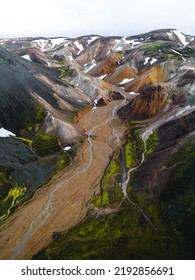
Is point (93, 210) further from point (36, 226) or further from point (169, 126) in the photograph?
point (169, 126)

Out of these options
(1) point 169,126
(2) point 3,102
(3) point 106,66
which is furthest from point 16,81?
(3) point 106,66

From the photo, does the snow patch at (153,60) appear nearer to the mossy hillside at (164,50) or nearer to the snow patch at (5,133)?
the mossy hillside at (164,50)

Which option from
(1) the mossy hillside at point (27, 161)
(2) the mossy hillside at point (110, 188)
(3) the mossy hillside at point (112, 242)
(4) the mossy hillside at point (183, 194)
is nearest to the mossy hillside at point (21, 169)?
(1) the mossy hillside at point (27, 161)

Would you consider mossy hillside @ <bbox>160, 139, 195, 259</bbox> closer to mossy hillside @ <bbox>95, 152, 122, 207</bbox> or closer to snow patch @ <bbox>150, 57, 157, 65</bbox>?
mossy hillside @ <bbox>95, 152, 122, 207</bbox>

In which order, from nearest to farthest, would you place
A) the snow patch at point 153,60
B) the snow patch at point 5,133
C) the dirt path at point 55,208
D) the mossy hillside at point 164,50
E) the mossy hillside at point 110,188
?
the dirt path at point 55,208
the mossy hillside at point 110,188
the snow patch at point 5,133
the snow patch at point 153,60
the mossy hillside at point 164,50

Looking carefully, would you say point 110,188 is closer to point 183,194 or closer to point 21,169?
point 183,194

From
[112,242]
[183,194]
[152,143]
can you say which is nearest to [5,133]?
[152,143]
